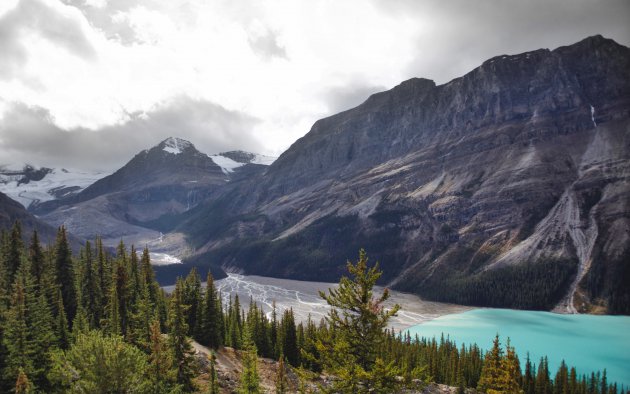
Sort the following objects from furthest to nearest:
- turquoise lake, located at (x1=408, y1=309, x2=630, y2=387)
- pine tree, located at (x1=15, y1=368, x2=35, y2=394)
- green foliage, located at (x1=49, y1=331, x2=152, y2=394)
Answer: turquoise lake, located at (x1=408, y1=309, x2=630, y2=387) → green foliage, located at (x1=49, y1=331, x2=152, y2=394) → pine tree, located at (x1=15, y1=368, x2=35, y2=394)

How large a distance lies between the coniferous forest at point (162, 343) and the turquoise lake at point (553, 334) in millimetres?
33712

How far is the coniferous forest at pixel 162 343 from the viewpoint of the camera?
22812 millimetres

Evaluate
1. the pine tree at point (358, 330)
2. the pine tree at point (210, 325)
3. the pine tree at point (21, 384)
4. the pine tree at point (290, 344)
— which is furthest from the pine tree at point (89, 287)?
the pine tree at point (358, 330)

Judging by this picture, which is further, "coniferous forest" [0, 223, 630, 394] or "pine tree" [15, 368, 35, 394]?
"pine tree" [15, 368, 35, 394]

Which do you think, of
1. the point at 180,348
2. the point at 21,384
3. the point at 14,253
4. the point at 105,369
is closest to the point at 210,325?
the point at 180,348

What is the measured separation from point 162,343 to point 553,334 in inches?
5788

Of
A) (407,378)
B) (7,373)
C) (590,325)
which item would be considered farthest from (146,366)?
(590,325)

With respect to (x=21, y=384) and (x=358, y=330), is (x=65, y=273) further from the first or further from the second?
(x=358, y=330)

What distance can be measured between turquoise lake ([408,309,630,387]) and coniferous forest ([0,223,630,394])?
3371 centimetres

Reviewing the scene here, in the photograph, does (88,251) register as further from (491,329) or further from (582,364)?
(491,329)

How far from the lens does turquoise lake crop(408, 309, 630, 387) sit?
121250 mm

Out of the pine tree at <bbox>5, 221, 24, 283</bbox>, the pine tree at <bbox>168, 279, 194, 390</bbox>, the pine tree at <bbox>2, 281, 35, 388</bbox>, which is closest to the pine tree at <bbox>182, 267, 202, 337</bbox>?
the pine tree at <bbox>168, 279, 194, 390</bbox>

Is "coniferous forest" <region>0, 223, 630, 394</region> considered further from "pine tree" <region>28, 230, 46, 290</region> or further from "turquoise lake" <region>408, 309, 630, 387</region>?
"turquoise lake" <region>408, 309, 630, 387</region>

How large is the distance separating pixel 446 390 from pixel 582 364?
76.6 m
